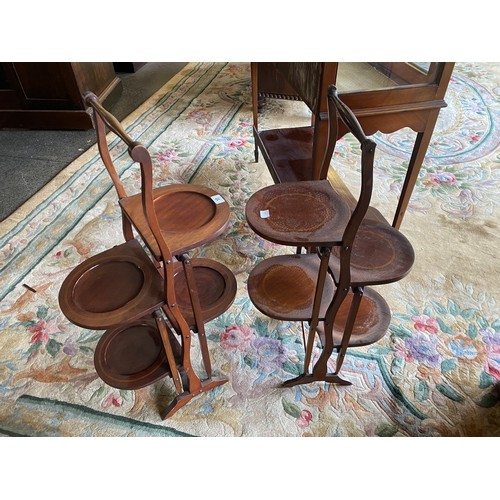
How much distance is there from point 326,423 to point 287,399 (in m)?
0.12

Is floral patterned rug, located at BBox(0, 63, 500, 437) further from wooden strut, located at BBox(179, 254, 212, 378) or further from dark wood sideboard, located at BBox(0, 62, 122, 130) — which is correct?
dark wood sideboard, located at BBox(0, 62, 122, 130)

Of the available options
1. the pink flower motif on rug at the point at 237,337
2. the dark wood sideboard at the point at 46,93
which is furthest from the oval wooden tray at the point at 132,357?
the dark wood sideboard at the point at 46,93

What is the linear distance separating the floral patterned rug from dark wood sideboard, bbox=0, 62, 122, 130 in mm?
458

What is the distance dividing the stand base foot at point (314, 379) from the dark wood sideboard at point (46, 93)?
213 cm

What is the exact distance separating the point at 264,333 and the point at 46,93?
85.9 inches

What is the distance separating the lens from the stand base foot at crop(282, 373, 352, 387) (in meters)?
1.08

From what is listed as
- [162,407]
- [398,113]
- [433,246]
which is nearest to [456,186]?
[433,246]

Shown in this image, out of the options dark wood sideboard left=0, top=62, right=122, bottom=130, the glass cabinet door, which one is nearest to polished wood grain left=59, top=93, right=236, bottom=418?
the glass cabinet door

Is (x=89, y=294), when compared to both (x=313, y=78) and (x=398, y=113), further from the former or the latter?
(x=398, y=113)

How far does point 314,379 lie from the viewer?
1.08 m

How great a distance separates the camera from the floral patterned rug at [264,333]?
41.2 inches

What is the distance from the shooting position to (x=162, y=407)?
1079 millimetres

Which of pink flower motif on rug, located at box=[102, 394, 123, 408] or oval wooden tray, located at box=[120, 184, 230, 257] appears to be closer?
oval wooden tray, located at box=[120, 184, 230, 257]

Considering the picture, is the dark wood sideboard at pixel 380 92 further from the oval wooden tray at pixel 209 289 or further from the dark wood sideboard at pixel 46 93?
the dark wood sideboard at pixel 46 93
